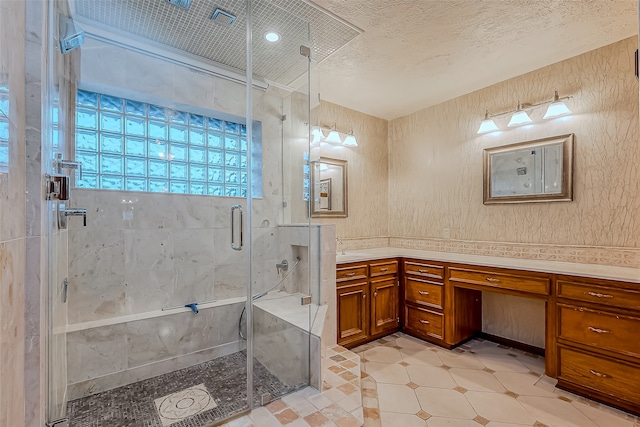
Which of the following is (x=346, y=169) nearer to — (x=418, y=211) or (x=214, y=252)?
(x=418, y=211)

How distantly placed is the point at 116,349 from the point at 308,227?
5.21 feet

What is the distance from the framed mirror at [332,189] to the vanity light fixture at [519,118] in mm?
1677

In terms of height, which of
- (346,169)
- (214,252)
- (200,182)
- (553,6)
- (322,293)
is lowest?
(322,293)

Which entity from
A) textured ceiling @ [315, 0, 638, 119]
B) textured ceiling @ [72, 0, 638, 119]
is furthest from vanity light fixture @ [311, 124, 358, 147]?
textured ceiling @ [72, 0, 638, 119]

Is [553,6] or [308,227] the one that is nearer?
[553,6]

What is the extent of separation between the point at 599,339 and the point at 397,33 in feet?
8.22

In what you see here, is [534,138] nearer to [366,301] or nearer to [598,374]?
[598,374]

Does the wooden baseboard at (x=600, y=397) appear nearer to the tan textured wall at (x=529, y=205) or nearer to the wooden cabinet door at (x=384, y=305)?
the tan textured wall at (x=529, y=205)

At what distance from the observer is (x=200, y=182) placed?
8.77 feet

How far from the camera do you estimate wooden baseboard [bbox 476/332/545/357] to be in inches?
101

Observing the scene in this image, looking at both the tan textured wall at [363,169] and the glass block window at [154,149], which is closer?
the glass block window at [154,149]

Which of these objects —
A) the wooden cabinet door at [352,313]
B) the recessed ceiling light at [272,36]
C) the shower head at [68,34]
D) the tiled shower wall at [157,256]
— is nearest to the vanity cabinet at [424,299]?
the wooden cabinet door at [352,313]

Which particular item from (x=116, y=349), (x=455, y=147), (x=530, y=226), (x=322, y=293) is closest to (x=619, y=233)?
(x=530, y=226)

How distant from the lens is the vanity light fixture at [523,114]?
2420mm
